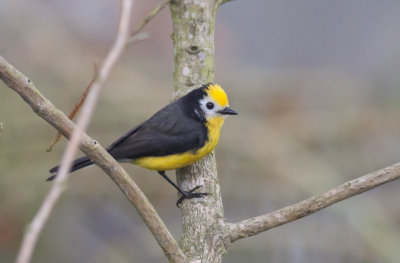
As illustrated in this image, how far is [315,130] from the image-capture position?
569 centimetres

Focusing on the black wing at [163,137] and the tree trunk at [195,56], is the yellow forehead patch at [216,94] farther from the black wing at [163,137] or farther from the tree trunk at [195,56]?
the black wing at [163,137]

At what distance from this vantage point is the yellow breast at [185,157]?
11.2 ft

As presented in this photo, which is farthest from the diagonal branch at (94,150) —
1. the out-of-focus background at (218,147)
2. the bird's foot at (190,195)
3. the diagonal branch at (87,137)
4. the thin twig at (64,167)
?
the out-of-focus background at (218,147)

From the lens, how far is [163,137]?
3.61 metres

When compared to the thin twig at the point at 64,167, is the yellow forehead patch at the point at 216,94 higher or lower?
higher

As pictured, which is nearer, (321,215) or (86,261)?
(321,215)

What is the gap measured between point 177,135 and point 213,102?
343 mm

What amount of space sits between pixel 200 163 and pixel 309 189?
193cm

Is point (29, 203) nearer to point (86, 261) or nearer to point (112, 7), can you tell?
point (86, 261)

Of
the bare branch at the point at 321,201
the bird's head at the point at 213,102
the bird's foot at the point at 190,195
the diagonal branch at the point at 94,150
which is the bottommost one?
the bare branch at the point at 321,201

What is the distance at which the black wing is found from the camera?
3.52m

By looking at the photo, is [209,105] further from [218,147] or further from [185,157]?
[218,147]

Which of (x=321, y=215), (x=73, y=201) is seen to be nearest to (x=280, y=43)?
(x=321, y=215)

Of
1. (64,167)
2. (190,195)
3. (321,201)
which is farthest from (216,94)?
(64,167)
